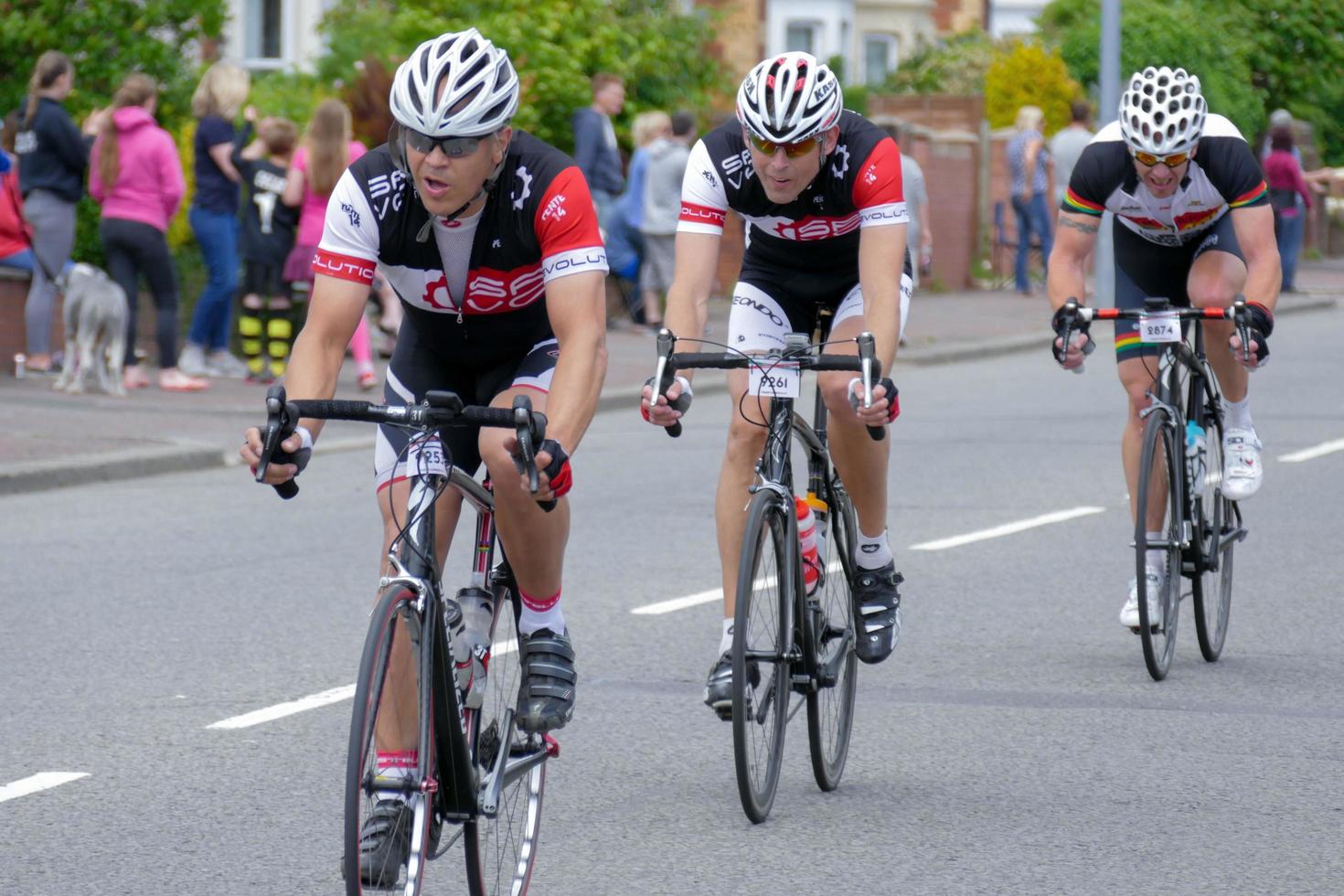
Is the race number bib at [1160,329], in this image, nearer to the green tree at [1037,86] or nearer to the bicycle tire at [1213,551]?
the bicycle tire at [1213,551]

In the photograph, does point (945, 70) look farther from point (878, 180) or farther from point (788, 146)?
point (788, 146)

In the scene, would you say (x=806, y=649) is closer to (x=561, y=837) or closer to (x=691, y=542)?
(x=561, y=837)

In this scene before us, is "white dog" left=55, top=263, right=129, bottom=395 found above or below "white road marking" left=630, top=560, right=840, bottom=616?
above

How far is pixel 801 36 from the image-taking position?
2007 inches

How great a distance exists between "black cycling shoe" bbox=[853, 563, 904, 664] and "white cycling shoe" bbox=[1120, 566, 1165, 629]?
46.7 inches

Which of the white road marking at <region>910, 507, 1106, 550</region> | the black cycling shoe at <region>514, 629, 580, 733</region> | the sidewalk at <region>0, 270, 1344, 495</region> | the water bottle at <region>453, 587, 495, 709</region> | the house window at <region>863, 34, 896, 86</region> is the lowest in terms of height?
the white road marking at <region>910, 507, 1106, 550</region>

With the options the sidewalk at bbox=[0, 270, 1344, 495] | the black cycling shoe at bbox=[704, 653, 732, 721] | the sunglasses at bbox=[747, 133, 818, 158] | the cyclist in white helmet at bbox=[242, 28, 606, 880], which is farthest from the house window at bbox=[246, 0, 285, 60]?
the cyclist in white helmet at bbox=[242, 28, 606, 880]

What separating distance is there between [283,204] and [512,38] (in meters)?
8.24

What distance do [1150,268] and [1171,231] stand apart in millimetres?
259

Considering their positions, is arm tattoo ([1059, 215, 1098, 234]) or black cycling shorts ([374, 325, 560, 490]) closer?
black cycling shorts ([374, 325, 560, 490])

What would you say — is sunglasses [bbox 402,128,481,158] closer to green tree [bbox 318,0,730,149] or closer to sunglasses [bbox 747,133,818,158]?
sunglasses [bbox 747,133,818,158]

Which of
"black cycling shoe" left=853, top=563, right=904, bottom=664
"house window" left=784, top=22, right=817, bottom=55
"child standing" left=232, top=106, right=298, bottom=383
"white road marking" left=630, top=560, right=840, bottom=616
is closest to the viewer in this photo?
"black cycling shoe" left=853, top=563, right=904, bottom=664

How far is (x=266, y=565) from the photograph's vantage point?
944 centimetres

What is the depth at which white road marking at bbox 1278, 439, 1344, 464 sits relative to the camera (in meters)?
12.8
